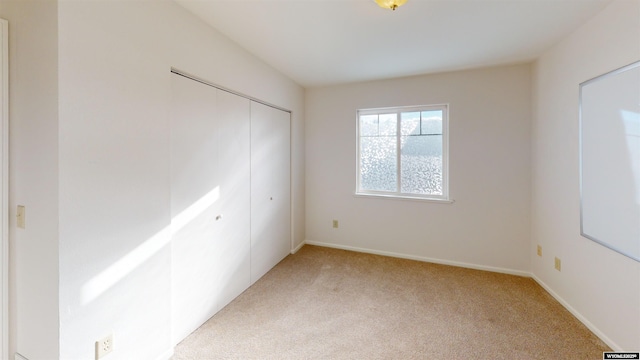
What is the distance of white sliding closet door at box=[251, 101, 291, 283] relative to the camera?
2.77 metres

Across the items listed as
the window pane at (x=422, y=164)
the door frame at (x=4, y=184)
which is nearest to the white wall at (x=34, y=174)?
the door frame at (x=4, y=184)

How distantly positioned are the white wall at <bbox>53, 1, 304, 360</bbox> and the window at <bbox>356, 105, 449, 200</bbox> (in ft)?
7.98

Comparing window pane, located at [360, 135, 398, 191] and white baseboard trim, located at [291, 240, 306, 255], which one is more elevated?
window pane, located at [360, 135, 398, 191]

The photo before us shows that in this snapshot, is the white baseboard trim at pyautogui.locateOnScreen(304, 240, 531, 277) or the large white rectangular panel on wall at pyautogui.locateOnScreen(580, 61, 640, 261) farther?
the white baseboard trim at pyautogui.locateOnScreen(304, 240, 531, 277)

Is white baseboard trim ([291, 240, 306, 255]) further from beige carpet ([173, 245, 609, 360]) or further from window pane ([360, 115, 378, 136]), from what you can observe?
window pane ([360, 115, 378, 136])

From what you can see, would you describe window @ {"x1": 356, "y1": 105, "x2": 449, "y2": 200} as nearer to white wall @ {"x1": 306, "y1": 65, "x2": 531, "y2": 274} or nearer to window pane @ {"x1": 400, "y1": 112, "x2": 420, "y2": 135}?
window pane @ {"x1": 400, "y1": 112, "x2": 420, "y2": 135}

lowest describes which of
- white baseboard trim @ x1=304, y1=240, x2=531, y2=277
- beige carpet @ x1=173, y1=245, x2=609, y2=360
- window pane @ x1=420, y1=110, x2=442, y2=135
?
beige carpet @ x1=173, y1=245, x2=609, y2=360

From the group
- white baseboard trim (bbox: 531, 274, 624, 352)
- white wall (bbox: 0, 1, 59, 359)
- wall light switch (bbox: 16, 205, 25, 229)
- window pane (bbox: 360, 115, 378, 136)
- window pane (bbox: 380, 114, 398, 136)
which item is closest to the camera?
white wall (bbox: 0, 1, 59, 359)

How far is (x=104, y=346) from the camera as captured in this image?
1375mm

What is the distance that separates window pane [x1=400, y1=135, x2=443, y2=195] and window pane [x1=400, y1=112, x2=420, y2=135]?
80 mm

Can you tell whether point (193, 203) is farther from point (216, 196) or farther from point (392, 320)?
point (392, 320)

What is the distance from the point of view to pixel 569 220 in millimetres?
2258

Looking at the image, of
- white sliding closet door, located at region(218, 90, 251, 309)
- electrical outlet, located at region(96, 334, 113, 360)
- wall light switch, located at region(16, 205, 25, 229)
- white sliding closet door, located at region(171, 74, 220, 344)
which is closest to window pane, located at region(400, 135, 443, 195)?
white sliding closet door, located at region(218, 90, 251, 309)

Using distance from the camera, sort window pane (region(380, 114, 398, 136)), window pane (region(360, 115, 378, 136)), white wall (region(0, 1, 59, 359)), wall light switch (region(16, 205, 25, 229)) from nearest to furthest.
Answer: white wall (region(0, 1, 59, 359))
wall light switch (region(16, 205, 25, 229))
window pane (region(380, 114, 398, 136))
window pane (region(360, 115, 378, 136))
